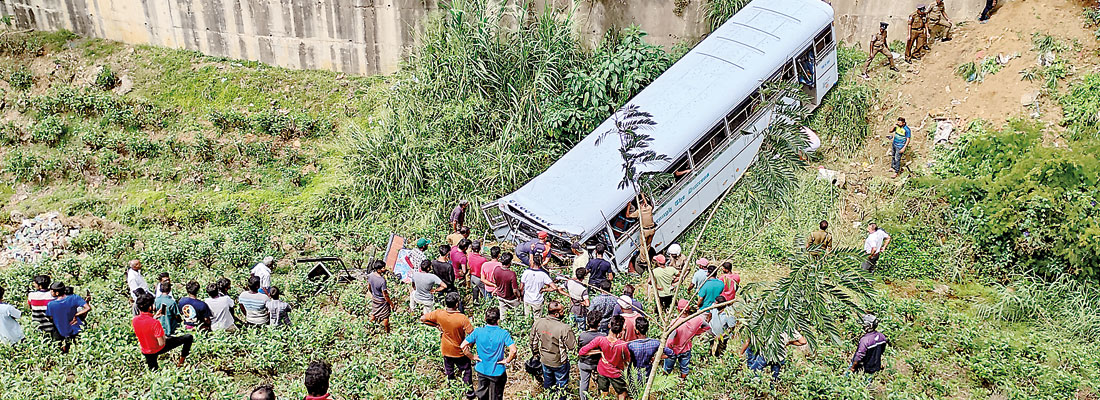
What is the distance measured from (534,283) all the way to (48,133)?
1222 centimetres

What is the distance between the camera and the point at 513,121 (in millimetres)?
14352

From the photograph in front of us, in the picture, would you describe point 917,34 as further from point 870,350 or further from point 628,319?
point 628,319

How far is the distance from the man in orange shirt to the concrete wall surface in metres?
8.97

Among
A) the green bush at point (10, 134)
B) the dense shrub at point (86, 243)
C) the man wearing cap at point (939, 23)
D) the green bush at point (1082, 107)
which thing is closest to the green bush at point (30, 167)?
the green bush at point (10, 134)

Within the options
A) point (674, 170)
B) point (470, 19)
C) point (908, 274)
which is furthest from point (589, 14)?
point (908, 274)

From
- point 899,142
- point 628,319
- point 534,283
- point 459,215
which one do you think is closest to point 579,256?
point 534,283

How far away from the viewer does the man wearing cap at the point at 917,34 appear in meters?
14.4

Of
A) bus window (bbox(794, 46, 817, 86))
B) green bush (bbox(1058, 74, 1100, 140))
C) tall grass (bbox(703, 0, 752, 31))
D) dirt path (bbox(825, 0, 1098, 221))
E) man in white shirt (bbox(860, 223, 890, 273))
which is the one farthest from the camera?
tall grass (bbox(703, 0, 752, 31))

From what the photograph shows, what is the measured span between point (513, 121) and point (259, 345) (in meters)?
7.06

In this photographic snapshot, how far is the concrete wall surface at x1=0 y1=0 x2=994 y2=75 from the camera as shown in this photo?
15320 millimetres

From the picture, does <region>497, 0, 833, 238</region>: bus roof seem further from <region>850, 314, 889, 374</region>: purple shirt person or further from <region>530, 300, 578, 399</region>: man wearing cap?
<region>850, 314, 889, 374</region>: purple shirt person

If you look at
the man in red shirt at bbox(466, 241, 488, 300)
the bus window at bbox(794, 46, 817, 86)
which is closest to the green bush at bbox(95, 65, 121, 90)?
the man in red shirt at bbox(466, 241, 488, 300)

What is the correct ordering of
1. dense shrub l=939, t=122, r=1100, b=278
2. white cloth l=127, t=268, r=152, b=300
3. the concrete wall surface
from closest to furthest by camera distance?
white cloth l=127, t=268, r=152, b=300 → dense shrub l=939, t=122, r=1100, b=278 → the concrete wall surface

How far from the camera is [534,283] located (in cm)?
962
